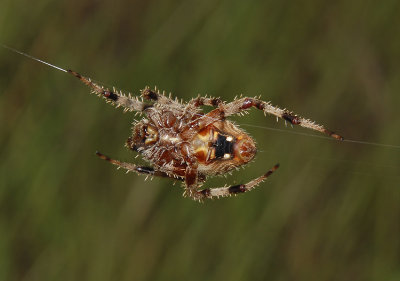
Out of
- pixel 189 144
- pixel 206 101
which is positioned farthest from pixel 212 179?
pixel 206 101

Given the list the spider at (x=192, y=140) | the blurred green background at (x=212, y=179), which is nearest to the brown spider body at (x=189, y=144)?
the spider at (x=192, y=140)

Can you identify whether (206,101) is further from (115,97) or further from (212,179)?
(212,179)

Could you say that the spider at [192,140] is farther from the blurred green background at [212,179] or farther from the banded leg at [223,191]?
the blurred green background at [212,179]

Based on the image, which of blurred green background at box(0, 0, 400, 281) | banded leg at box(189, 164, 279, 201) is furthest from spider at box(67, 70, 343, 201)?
blurred green background at box(0, 0, 400, 281)

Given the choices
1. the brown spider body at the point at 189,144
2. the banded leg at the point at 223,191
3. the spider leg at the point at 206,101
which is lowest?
the banded leg at the point at 223,191

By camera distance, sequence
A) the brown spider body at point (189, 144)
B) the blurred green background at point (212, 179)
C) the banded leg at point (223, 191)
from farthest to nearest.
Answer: the blurred green background at point (212, 179) → the brown spider body at point (189, 144) → the banded leg at point (223, 191)

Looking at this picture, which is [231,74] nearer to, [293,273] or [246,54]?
[246,54]

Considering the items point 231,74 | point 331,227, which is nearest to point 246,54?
point 231,74
